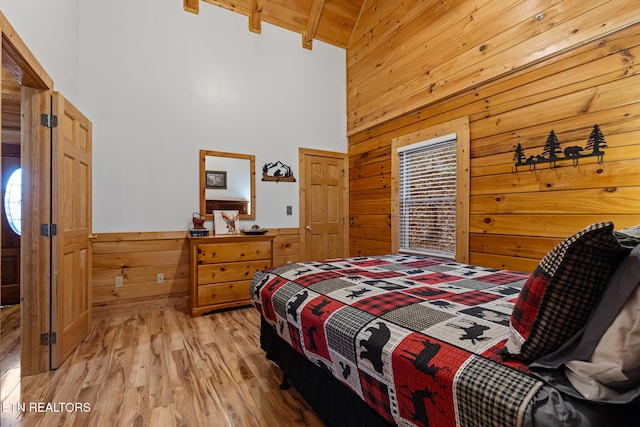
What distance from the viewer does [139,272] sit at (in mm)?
3436

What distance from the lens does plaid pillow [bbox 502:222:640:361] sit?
77 centimetres

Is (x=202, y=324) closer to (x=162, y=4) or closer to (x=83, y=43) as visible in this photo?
(x=83, y=43)

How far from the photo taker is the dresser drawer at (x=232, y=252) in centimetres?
333

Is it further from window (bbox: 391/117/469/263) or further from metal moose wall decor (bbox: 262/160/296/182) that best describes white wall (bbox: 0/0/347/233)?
window (bbox: 391/117/469/263)

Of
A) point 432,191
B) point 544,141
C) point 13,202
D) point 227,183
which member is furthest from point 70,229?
point 544,141

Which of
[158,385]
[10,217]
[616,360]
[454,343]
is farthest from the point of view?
[10,217]

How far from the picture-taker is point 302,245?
14.7ft

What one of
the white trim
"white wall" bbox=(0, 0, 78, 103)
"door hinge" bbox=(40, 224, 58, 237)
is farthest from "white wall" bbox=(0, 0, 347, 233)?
the white trim

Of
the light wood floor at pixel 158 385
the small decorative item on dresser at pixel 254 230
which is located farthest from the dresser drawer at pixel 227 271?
the light wood floor at pixel 158 385

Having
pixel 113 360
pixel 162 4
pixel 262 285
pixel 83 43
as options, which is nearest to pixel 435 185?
pixel 262 285

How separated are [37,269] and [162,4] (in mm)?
3225

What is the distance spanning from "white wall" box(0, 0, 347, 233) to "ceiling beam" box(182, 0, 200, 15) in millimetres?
64

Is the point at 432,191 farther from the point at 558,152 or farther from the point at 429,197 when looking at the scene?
the point at 558,152

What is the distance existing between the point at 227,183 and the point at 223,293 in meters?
1.38
